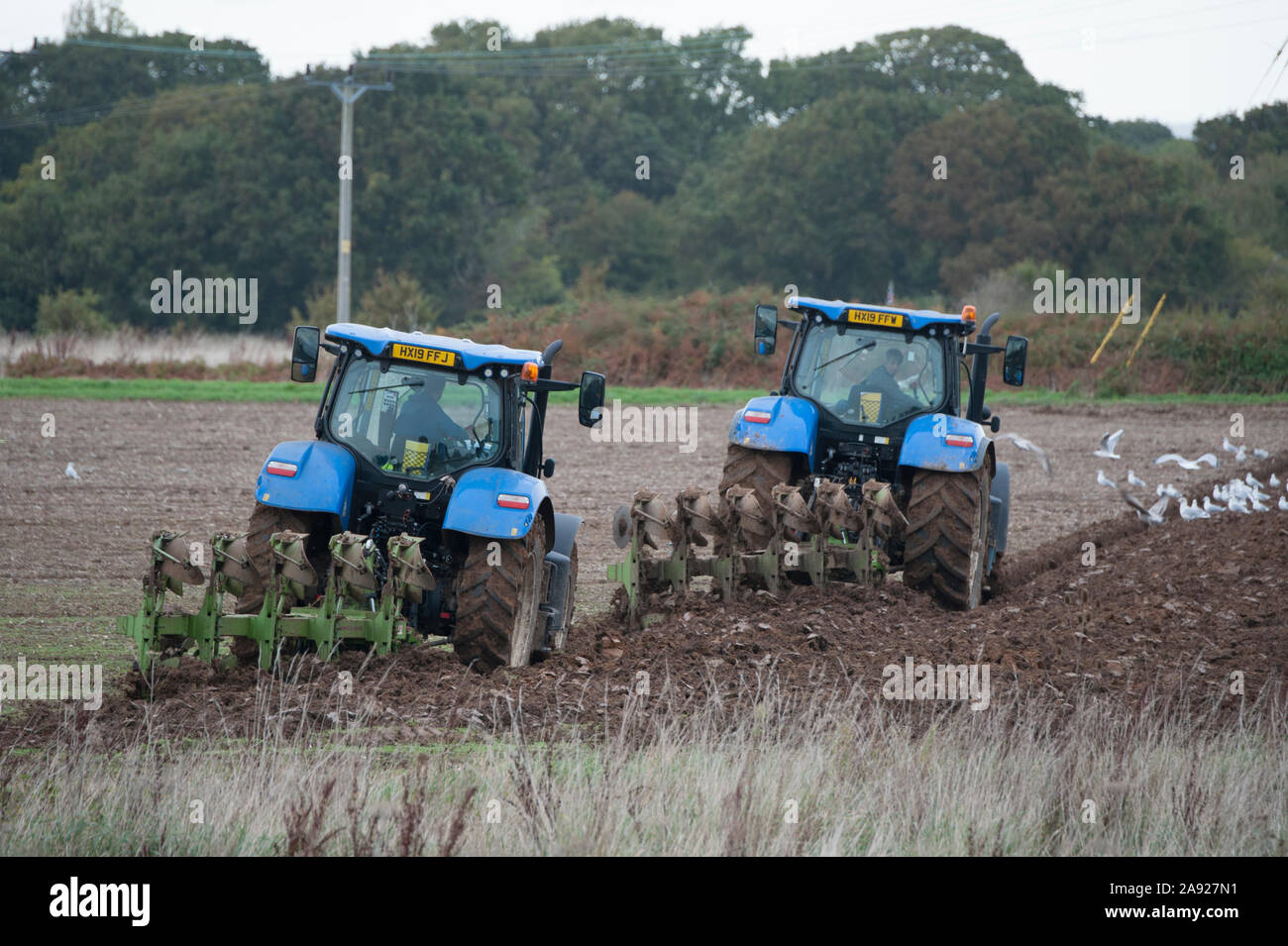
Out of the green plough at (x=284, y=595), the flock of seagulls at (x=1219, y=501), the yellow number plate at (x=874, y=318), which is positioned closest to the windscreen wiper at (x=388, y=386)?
the green plough at (x=284, y=595)

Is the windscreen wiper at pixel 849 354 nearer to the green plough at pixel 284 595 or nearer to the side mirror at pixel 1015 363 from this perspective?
the side mirror at pixel 1015 363

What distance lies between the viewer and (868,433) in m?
10.7

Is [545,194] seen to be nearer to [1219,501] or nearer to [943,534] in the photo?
[1219,501]

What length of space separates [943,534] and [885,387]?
1.35m

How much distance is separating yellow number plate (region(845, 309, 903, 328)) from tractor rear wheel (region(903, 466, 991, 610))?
1.27 metres

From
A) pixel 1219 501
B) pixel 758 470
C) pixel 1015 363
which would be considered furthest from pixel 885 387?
pixel 1219 501

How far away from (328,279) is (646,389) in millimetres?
16995

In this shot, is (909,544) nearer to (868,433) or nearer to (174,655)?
(868,433)

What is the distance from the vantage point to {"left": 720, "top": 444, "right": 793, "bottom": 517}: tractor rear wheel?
10375mm

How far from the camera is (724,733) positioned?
6277 mm

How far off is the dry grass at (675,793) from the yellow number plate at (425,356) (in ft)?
7.84

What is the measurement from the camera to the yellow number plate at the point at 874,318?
10.8m

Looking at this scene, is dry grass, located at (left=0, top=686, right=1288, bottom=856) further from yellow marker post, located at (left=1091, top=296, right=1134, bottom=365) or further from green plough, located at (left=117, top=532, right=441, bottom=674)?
yellow marker post, located at (left=1091, top=296, right=1134, bottom=365)

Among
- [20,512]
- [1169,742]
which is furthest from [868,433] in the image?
[20,512]
